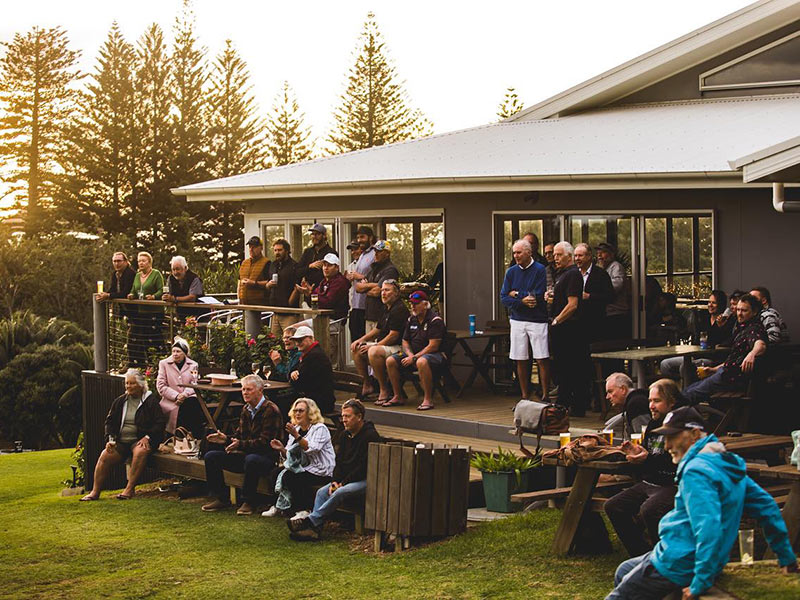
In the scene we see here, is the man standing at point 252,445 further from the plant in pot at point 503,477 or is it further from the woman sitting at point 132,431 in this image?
the plant in pot at point 503,477

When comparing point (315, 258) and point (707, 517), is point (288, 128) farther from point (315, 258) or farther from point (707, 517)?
point (707, 517)

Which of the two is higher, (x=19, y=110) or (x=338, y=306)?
(x=19, y=110)

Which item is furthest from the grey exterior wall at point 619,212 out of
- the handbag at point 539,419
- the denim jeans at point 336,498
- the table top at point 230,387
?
the denim jeans at point 336,498

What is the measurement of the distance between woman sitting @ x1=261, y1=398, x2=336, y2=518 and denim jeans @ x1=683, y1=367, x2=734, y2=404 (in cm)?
301

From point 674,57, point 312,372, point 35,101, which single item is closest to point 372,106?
point 35,101

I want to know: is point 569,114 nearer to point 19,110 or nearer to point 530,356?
point 530,356

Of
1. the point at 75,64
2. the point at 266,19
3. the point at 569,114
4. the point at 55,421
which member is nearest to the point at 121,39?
the point at 75,64

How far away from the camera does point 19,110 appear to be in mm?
46250

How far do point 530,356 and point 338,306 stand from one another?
6.91ft

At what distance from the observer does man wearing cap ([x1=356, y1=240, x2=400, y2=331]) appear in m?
12.7

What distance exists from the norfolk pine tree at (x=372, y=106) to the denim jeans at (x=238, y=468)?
3204 centimetres

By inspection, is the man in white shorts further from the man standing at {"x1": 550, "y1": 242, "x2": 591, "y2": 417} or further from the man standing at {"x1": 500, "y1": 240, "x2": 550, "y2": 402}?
the man standing at {"x1": 550, "y1": 242, "x2": 591, "y2": 417}

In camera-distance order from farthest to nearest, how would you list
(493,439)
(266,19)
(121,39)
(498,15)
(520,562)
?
1. (121,39)
2. (266,19)
3. (498,15)
4. (493,439)
5. (520,562)

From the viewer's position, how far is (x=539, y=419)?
30.3ft
